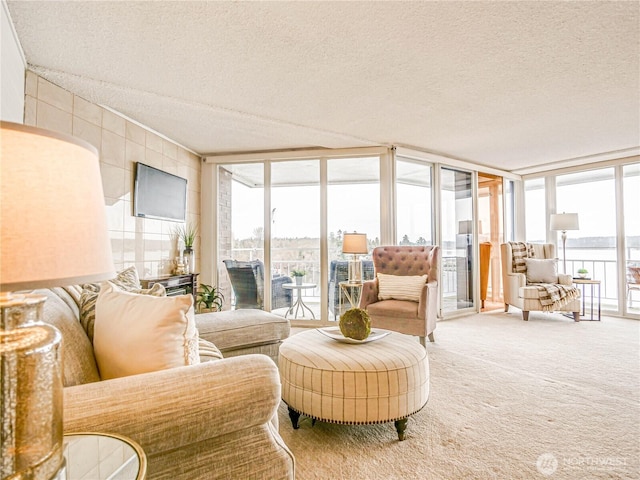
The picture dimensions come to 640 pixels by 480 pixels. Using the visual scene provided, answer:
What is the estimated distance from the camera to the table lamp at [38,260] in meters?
0.50

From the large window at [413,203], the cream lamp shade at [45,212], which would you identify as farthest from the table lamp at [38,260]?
the large window at [413,203]

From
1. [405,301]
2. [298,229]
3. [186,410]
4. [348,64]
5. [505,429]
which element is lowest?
[505,429]

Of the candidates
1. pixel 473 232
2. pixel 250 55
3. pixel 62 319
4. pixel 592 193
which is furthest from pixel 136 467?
pixel 592 193

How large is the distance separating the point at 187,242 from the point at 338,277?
197 cm

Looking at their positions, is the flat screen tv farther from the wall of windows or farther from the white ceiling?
the wall of windows

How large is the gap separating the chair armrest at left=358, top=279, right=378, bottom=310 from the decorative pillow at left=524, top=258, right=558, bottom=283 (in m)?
2.73

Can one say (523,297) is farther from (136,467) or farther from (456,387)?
(136,467)

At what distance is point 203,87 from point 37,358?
259 centimetres

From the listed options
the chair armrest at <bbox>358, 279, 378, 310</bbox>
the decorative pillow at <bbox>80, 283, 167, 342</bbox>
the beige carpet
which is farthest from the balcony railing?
the decorative pillow at <bbox>80, 283, 167, 342</bbox>

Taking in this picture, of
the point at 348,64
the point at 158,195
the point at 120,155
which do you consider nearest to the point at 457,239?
the point at 348,64

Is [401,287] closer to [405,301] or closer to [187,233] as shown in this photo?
[405,301]

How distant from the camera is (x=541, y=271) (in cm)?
473

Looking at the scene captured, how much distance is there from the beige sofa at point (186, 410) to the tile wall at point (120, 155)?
2067 mm

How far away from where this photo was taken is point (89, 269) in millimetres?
583
